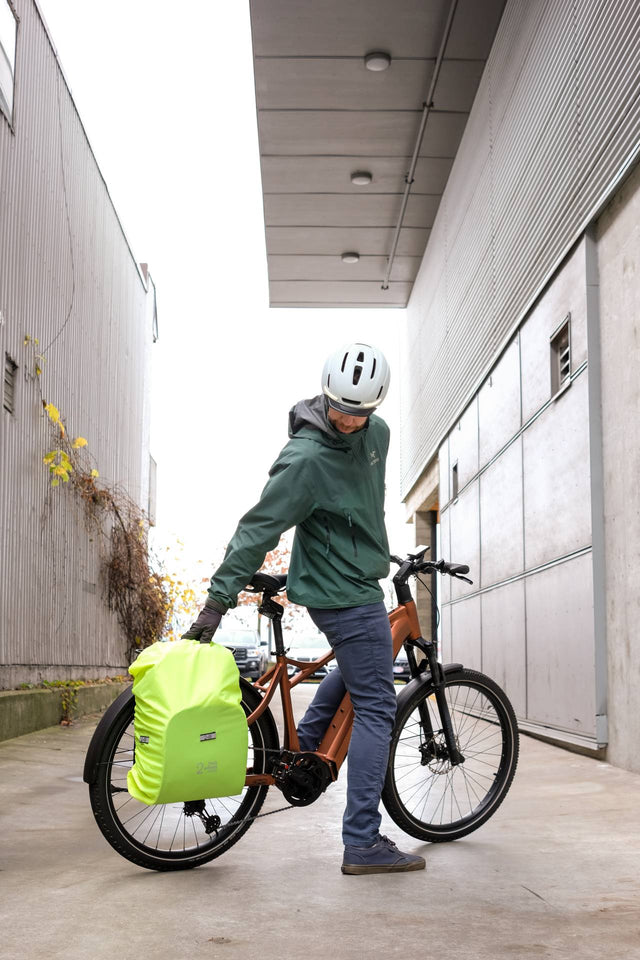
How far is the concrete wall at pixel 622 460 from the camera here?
613 centimetres

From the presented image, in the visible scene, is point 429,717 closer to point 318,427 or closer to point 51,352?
point 318,427

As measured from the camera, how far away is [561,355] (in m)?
8.01

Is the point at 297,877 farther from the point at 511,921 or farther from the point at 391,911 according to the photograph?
the point at 511,921

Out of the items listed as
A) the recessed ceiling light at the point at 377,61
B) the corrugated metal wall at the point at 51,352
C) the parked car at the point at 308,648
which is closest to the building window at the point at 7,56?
the corrugated metal wall at the point at 51,352

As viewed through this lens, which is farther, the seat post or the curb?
the curb

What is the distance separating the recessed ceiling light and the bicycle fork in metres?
8.38

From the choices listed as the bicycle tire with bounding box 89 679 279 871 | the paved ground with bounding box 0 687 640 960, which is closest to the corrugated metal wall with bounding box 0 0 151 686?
the paved ground with bounding box 0 687 640 960

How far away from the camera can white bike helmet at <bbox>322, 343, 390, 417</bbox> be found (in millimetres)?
3590

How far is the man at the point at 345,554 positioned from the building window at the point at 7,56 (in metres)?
5.69

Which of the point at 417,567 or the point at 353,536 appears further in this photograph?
the point at 417,567

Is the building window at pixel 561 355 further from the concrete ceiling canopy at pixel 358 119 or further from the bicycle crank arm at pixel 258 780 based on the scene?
the bicycle crank arm at pixel 258 780

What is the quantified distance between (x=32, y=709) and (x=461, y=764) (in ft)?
16.0

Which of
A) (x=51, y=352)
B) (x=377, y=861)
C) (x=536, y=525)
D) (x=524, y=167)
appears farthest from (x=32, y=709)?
(x=524, y=167)

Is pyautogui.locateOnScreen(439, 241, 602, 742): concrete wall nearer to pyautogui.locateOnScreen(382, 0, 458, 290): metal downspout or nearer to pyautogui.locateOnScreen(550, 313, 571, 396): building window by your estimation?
pyautogui.locateOnScreen(550, 313, 571, 396): building window
